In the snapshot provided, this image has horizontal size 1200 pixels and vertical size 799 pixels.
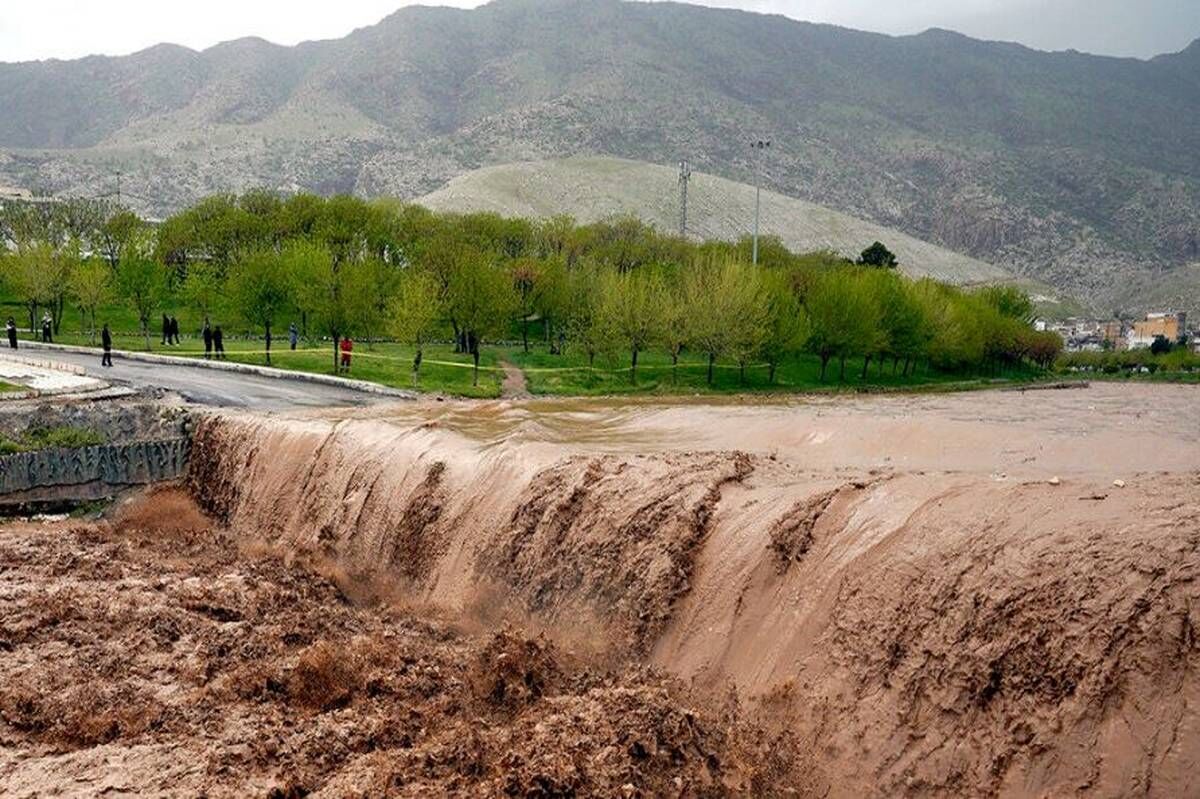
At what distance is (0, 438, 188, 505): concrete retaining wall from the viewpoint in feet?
81.4

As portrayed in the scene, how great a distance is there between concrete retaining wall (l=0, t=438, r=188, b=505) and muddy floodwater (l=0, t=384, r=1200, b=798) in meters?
4.34

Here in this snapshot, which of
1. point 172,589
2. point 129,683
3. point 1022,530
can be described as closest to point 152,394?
point 172,589

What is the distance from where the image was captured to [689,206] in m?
177

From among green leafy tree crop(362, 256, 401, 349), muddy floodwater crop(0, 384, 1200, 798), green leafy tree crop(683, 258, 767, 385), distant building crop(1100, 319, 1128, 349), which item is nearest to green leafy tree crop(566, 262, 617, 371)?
green leafy tree crop(683, 258, 767, 385)

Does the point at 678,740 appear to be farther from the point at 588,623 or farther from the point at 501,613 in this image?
the point at 501,613

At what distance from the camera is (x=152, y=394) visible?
101 ft

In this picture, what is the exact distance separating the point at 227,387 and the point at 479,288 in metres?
16.4

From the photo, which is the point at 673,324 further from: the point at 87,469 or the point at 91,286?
the point at 87,469

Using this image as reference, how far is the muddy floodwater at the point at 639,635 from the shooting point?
964 centimetres

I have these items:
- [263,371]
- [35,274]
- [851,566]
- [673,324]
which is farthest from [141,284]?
[851,566]

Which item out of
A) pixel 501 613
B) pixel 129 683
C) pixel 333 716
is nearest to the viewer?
pixel 333 716

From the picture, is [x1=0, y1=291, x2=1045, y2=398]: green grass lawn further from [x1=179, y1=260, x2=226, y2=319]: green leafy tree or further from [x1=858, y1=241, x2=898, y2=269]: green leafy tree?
[x1=858, y1=241, x2=898, y2=269]: green leafy tree

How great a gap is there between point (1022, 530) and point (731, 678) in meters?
4.12

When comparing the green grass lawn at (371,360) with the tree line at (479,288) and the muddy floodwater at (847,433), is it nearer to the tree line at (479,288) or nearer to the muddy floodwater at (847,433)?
the tree line at (479,288)
